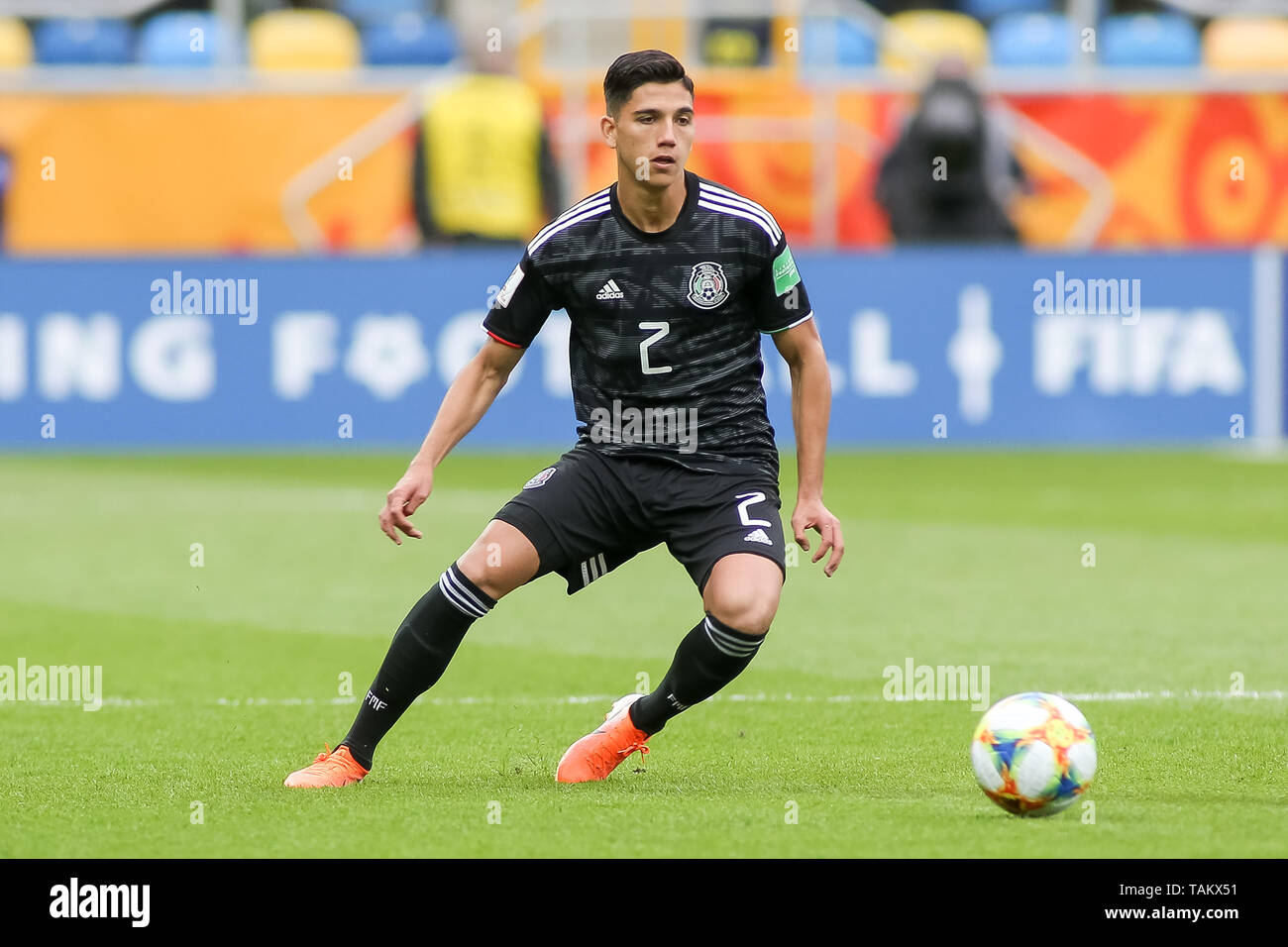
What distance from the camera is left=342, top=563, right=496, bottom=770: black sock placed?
6.18m

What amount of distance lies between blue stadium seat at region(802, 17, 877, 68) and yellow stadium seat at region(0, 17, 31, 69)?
24.7ft

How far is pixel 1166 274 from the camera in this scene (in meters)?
16.5

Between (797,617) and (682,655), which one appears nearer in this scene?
(682,655)

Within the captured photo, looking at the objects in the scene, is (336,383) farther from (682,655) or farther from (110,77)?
(682,655)

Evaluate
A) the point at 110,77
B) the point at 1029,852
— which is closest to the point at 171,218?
the point at 110,77

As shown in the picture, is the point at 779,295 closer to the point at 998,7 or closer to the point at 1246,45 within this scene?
the point at 1246,45

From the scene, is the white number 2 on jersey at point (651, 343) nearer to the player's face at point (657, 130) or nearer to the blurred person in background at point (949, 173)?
the player's face at point (657, 130)

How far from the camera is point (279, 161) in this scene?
19656 millimetres

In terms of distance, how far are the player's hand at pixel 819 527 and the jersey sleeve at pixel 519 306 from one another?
937mm

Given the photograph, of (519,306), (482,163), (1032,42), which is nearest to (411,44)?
(482,163)

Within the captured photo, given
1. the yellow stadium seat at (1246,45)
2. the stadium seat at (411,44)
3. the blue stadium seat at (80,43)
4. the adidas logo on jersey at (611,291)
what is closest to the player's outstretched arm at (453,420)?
the adidas logo on jersey at (611,291)

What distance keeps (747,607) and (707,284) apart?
946 millimetres

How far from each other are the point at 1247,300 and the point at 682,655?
1128 centimetres

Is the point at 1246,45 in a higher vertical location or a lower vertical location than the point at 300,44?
lower
